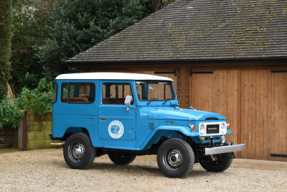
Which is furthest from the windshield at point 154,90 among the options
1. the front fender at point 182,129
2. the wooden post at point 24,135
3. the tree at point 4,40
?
the tree at point 4,40

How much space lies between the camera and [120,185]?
7676 millimetres

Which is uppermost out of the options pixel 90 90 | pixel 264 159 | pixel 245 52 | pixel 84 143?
pixel 245 52

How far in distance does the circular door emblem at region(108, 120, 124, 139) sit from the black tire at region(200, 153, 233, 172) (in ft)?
6.57

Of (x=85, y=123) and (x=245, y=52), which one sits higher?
(x=245, y=52)

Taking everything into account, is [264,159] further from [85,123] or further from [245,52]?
[85,123]

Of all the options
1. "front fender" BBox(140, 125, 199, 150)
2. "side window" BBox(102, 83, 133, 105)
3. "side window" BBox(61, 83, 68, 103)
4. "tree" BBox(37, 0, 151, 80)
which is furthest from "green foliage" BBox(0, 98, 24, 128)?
"front fender" BBox(140, 125, 199, 150)

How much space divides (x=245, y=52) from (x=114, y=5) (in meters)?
8.17

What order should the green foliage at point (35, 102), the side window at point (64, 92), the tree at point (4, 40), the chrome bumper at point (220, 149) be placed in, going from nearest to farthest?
the chrome bumper at point (220, 149), the side window at point (64, 92), the green foliage at point (35, 102), the tree at point (4, 40)

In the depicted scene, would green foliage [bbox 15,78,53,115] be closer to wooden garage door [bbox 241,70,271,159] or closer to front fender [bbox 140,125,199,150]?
front fender [bbox 140,125,199,150]

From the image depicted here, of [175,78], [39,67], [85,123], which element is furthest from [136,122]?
[39,67]

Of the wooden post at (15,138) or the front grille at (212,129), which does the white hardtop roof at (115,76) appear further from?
the wooden post at (15,138)

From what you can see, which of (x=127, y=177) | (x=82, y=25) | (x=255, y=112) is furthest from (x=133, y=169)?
(x=82, y=25)

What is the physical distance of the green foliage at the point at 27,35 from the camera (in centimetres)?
2309

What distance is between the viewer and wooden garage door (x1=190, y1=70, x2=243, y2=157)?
12234 mm
